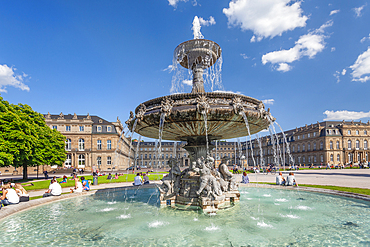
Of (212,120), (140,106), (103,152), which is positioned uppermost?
(140,106)

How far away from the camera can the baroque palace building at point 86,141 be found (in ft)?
198

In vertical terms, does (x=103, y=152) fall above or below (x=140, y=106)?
below

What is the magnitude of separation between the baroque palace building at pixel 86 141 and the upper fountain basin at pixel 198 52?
55.1m

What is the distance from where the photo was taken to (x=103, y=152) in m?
61.5

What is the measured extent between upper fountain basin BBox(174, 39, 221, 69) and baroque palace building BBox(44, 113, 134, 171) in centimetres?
5508

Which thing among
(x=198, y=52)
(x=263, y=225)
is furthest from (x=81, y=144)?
(x=263, y=225)

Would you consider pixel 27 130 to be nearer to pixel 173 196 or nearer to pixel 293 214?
pixel 173 196

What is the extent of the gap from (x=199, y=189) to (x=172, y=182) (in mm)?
1651

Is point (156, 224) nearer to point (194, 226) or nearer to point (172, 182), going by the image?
point (194, 226)

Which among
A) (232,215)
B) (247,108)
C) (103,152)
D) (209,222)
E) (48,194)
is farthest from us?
(103,152)

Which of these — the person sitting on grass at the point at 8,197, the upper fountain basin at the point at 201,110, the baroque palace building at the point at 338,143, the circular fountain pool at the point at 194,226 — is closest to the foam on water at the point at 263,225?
the circular fountain pool at the point at 194,226

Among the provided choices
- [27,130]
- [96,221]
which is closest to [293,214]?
[96,221]

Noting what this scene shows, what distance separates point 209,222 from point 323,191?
26.6 ft

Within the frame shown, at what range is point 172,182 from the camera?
8.73m
